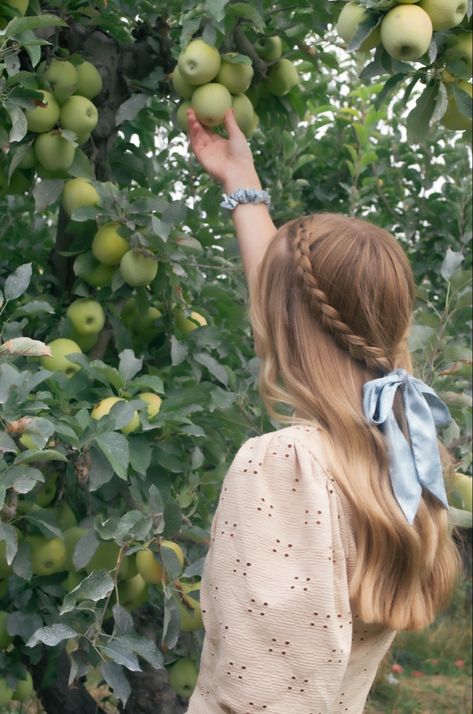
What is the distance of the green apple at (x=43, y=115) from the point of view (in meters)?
1.89

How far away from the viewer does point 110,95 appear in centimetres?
221

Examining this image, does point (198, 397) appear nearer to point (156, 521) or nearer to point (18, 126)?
point (156, 521)

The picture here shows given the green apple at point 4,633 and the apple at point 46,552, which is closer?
the apple at point 46,552

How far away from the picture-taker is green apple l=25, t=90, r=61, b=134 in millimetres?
1890

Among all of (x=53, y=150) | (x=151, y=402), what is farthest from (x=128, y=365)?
(x=53, y=150)

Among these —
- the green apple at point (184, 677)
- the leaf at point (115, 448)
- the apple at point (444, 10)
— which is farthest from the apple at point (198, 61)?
the green apple at point (184, 677)

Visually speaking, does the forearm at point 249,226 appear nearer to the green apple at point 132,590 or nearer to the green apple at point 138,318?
the green apple at point 138,318

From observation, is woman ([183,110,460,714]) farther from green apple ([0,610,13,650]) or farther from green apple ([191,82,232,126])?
green apple ([0,610,13,650])

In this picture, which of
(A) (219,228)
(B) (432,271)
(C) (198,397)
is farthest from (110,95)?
(B) (432,271)

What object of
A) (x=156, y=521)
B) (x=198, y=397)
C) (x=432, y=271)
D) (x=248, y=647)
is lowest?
(x=432, y=271)

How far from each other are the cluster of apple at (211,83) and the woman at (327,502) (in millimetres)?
529

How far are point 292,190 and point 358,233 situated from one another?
192cm

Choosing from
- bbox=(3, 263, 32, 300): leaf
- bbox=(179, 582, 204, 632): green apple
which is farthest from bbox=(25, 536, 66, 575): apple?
bbox=(3, 263, 32, 300): leaf

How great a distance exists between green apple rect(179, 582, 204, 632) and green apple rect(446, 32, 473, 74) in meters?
1.04
